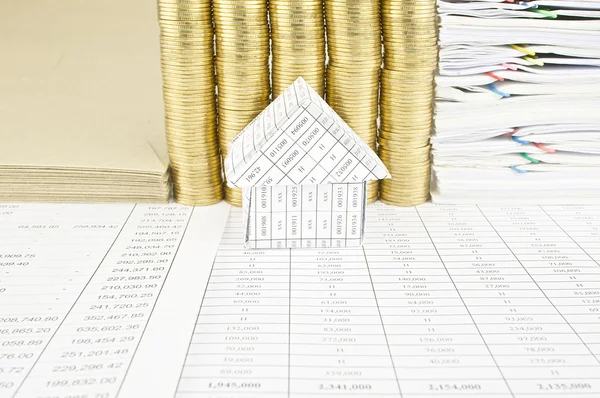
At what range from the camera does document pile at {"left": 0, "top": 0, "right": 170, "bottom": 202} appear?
1.70 m

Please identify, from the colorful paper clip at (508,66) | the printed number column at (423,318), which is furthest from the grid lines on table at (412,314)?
the colorful paper clip at (508,66)

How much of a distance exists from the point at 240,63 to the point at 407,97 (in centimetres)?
41

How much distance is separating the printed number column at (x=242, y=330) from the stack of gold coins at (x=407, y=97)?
16.1 inches

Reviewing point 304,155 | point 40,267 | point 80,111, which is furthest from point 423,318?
point 80,111

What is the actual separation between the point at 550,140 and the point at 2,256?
1.30 metres

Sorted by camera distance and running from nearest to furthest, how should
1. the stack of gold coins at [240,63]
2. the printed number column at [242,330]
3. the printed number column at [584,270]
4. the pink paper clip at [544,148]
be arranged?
the printed number column at [242,330] < the printed number column at [584,270] < the stack of gold coins at [240,63] < the pink paper clip at [544,148]

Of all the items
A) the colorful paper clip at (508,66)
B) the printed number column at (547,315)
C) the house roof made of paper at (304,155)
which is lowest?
the printed number column at (547,315)

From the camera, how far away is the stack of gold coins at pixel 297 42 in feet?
5.14

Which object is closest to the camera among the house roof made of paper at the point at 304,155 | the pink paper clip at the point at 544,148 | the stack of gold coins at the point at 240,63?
the house roof made of paper at the point at 304,155

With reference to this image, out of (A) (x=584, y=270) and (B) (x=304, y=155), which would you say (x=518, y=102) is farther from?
(B) (x=304, y=155)

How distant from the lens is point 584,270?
1.41 m

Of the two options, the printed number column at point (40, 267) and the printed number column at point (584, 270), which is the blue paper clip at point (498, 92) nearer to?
the printed number column at point (584, 270)

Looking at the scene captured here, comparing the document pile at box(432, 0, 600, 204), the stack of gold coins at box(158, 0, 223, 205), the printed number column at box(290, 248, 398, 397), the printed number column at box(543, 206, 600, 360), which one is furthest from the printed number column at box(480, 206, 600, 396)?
the stack of gold coins at box(158, 0, 223, 205)

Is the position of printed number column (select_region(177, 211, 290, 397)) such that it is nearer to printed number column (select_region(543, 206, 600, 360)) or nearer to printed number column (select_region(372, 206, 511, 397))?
printed number column (select_region(372, 206, 511, 397))
